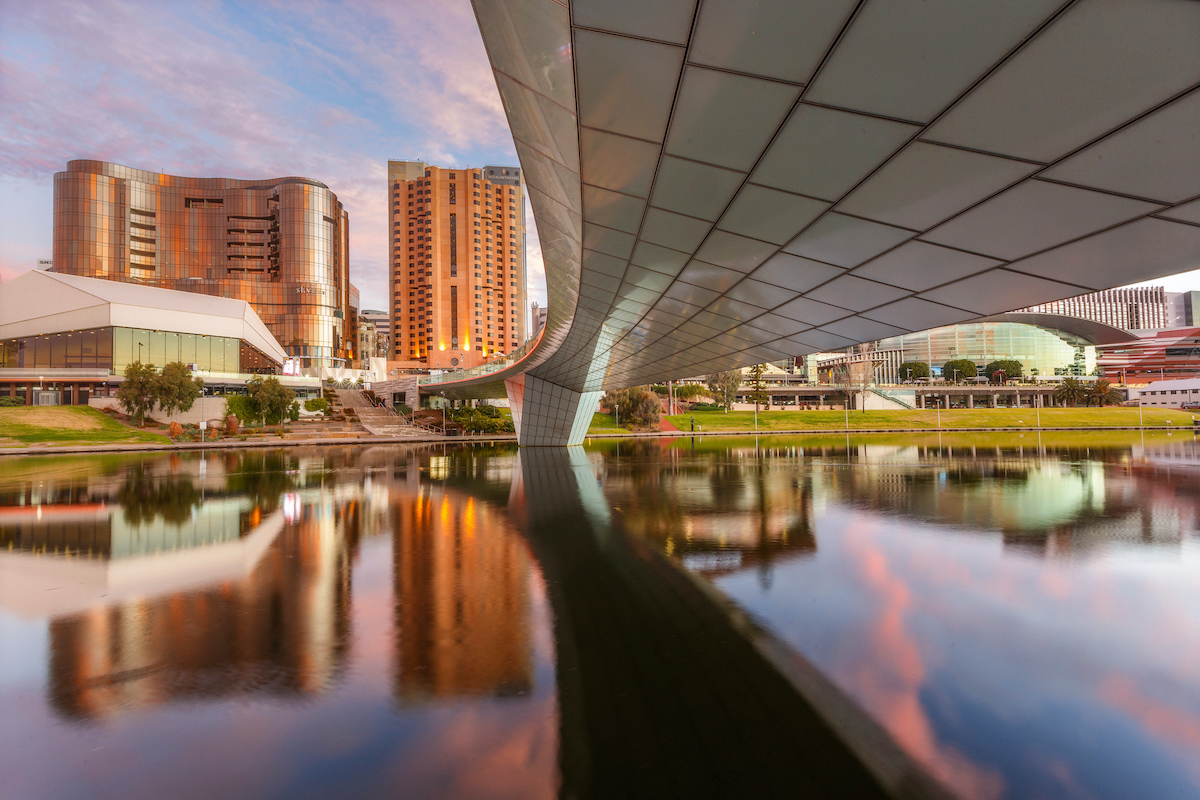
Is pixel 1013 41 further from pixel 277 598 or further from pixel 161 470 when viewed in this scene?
pixel 161 470

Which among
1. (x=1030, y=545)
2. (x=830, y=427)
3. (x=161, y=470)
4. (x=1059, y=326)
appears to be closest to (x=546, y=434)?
(x=161, y=470)

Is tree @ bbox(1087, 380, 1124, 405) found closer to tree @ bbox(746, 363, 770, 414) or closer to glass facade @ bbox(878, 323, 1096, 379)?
glass facade @ bbox(878, 323, 1096, 379)

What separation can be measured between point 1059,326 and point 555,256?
5410 inches

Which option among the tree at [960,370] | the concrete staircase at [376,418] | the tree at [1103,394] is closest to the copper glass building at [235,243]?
the concrete staircase at [376,418]

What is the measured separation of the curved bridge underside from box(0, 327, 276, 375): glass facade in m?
68.6

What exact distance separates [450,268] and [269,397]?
104 metres

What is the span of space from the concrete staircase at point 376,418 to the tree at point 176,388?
52.0 ft

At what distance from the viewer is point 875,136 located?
4922mm

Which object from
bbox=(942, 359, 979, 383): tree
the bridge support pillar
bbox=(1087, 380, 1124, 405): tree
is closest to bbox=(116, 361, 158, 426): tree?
the bridge support pillar

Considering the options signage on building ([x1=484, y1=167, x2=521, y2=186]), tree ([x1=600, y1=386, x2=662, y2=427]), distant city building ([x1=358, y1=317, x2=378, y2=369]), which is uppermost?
signage on building ([x1=484, y1=167, x2=521, y2=186])

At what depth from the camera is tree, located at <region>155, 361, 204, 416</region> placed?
164 ft

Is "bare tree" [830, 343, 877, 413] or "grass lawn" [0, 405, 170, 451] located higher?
"bare tree" [830, 343, 877, 413]

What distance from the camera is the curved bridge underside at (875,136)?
12.1 ft

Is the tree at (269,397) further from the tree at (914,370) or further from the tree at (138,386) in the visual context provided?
the tree at (914,370)
